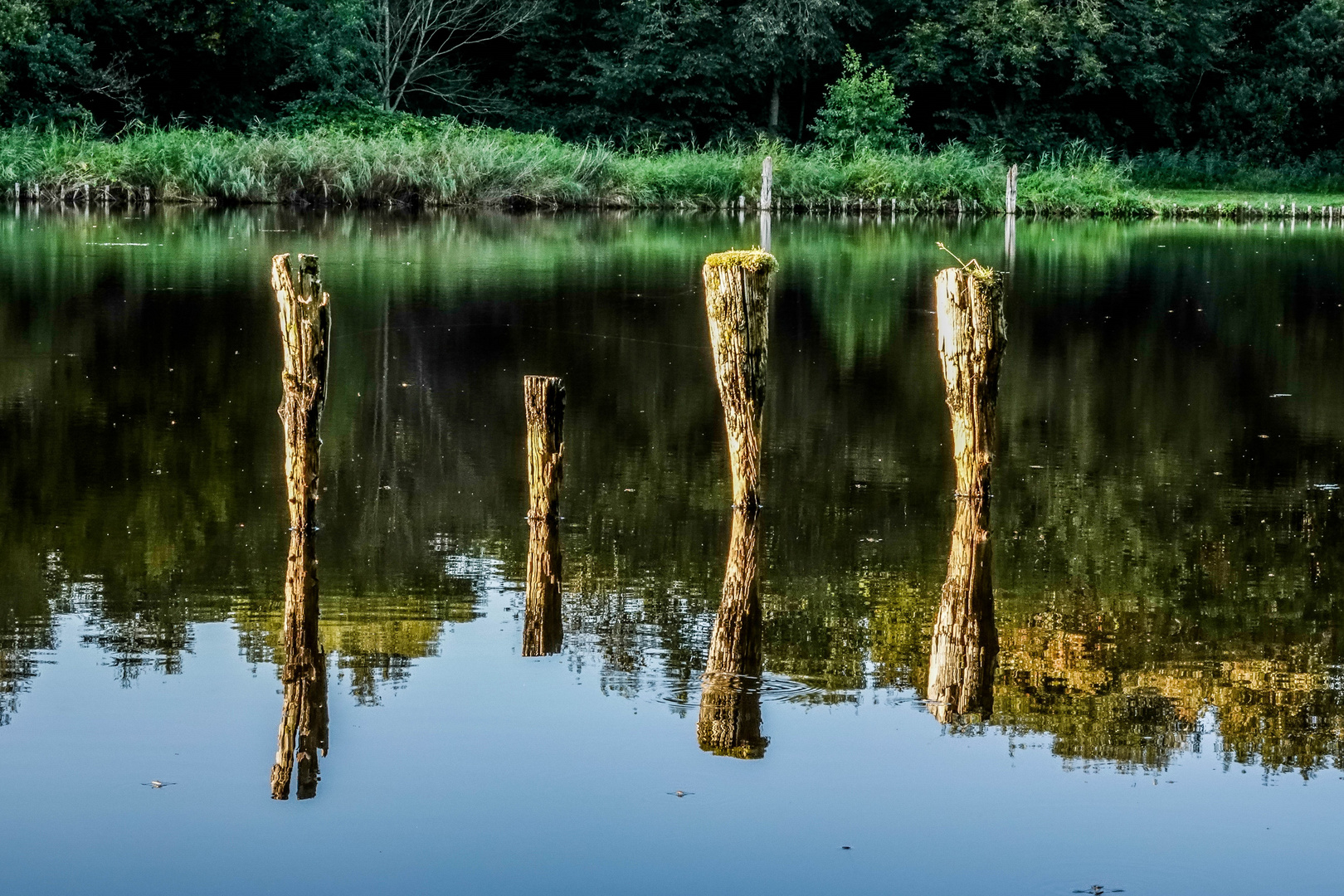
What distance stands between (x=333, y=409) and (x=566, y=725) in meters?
7.42

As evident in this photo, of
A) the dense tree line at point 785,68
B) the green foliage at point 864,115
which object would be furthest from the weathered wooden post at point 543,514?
the green foliage at point 864,115

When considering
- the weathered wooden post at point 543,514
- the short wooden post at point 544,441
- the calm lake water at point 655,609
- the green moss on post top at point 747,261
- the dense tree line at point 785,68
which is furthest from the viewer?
the dense tree line at point 785,68

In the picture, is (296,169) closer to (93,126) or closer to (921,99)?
(93,126)

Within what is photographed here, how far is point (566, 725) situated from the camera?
6500 mm

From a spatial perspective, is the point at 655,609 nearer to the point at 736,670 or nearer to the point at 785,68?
the point at 736,670

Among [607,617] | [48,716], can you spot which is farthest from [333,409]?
[48,716]

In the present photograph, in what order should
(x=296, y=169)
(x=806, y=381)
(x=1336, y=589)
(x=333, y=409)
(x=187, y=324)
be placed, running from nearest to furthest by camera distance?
1. (x=1336, y=589)
2. (x=333, y=409)
3. (x=806, y=381)
4. (x=187, y=324)
5. (x=296, y=169)

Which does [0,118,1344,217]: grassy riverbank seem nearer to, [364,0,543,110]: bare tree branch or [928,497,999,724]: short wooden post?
[364,0,543,110]: bare tree branch

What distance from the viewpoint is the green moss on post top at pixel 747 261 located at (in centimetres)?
918

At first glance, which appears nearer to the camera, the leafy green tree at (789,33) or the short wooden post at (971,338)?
the short wooden post at (971,338)

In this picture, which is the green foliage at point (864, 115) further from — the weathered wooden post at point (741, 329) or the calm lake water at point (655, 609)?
the weathered wooden post at point (741, 329)

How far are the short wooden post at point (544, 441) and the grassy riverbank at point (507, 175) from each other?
99.2ft

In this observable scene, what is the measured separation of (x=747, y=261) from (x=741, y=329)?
1.21ft

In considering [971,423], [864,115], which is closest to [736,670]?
[971,423]
